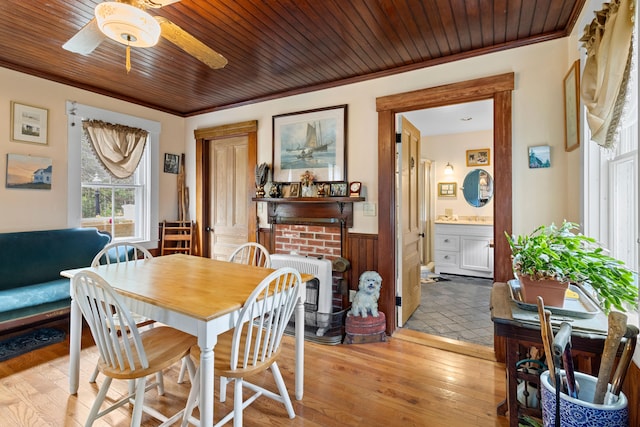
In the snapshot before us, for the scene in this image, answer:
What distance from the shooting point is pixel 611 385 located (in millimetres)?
1135

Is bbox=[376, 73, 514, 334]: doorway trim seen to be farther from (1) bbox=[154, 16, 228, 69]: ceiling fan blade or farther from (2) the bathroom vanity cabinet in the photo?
(2) the bathroom vanity cabinet

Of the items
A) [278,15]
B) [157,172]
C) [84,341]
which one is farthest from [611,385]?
[157,172]

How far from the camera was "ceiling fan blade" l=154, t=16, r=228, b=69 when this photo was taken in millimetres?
1641

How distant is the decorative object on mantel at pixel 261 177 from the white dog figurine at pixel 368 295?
1.53 m

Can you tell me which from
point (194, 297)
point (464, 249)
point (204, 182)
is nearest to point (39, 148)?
point (204, 182)

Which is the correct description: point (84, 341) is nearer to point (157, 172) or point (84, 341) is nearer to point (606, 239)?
point (157, 172)

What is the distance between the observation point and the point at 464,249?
16.7 ft

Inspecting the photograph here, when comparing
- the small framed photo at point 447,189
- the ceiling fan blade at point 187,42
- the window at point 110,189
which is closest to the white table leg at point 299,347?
the ceiling fan blade at point 187,42

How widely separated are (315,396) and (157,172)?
132 inches

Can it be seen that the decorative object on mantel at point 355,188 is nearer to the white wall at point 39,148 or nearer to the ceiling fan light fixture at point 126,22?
the ceiling fan light fixture at point 126,22

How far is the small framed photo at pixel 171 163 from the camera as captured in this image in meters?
4.18

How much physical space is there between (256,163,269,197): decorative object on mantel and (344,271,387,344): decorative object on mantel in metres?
1.52

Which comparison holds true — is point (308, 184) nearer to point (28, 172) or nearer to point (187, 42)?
point (187, 42)

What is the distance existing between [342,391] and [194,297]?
3.92 feet
